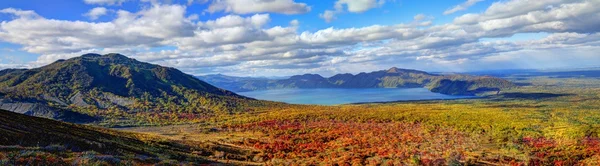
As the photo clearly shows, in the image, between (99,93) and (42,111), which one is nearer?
(42,111)

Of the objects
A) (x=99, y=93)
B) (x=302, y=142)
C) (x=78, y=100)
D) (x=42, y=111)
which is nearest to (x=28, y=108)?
(x=42, y=111)

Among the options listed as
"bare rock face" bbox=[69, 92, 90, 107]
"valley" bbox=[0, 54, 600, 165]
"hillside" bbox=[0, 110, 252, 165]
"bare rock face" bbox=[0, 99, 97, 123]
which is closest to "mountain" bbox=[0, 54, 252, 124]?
"bare rock face" bbox=[69, 92, 90, 107]

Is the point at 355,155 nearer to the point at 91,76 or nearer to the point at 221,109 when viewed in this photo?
the point at 221,109

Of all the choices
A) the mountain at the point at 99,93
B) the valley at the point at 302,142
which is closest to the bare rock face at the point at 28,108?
→ the mountain at the point at 99,93

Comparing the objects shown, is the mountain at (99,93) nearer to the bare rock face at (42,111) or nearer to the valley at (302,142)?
the bare rock face at (42,111)

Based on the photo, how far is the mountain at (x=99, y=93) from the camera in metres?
128

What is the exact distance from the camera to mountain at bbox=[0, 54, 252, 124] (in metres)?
128

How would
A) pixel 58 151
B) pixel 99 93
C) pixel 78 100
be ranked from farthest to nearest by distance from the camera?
pixel 99 93
pixel 78 100
pixel 58 151

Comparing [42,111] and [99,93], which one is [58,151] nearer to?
[42,111]

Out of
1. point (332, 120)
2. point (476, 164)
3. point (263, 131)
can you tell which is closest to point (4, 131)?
point (476, 164)

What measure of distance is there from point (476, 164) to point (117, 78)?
186 metres

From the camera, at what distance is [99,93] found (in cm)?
15650

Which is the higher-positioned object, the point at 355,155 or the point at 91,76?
the point at 91,76

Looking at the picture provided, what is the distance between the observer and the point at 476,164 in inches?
1452
